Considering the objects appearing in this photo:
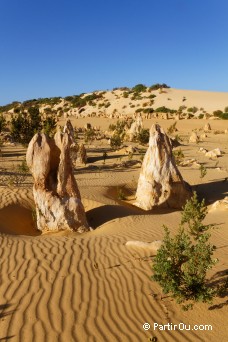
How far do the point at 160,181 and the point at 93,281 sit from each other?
253 inches

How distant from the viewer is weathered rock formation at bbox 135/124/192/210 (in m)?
11.5

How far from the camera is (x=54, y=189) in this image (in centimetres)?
Result: 929

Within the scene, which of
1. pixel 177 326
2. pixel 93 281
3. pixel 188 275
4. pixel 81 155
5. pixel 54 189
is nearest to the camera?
pixel 177 326

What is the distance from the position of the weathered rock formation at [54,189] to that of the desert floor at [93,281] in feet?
1.56

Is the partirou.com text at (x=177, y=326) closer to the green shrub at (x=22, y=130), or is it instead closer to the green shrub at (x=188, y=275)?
the green shrub at (x=188, y=275)

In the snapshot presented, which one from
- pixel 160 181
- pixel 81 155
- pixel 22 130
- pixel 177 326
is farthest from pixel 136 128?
pixel 177 326

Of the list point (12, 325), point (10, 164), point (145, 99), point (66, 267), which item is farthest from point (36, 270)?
point (145, 99)

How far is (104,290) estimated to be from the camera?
17.6 feet

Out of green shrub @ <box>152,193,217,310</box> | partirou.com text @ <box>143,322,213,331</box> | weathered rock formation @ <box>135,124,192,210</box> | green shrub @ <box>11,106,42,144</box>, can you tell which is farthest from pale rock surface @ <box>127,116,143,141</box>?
partirou.com text @ <box>143,322,213,331</box>

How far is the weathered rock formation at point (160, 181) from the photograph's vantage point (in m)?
11.5

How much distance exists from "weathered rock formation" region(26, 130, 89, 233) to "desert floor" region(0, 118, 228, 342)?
0.48 meters

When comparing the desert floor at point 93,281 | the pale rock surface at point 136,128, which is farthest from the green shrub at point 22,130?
the desert floor at point 93,281

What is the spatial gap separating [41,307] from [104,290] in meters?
1.06

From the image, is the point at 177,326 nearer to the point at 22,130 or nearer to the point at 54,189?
the point at 54,189
